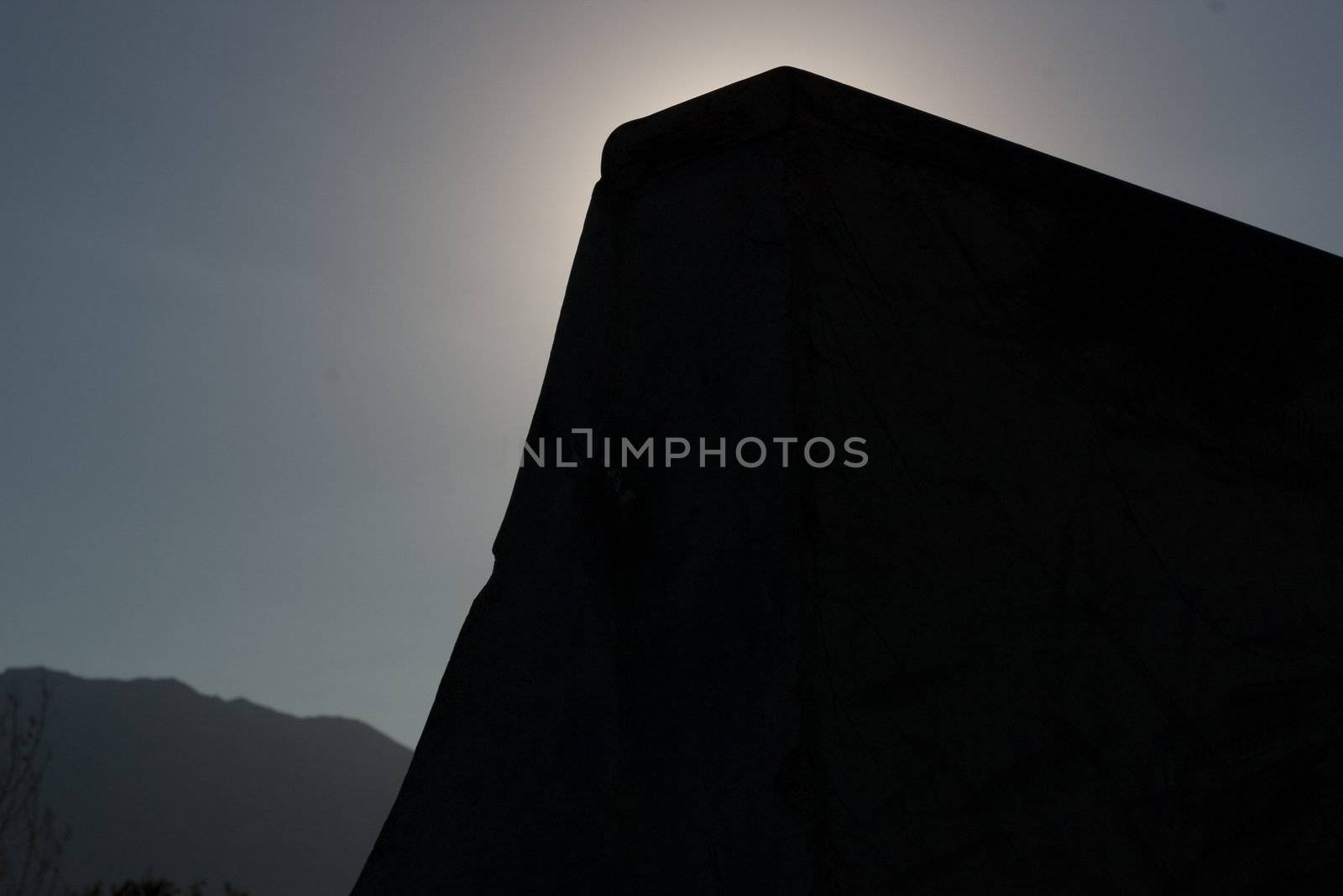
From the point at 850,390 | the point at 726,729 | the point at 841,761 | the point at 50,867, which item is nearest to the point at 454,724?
the point at 726,729

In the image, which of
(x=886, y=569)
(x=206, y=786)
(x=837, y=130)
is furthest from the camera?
(x=206, y=786)

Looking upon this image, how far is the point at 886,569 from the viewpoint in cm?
123

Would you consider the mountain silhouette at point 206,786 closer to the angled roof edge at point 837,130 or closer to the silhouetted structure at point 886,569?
the silhouetted structure at point 886,569

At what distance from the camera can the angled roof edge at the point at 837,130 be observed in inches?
55.9

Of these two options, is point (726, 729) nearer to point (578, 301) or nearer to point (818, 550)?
point (818, 550)

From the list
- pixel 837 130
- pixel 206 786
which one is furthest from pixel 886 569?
pixel 206 786

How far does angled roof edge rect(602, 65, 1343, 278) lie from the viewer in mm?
1419

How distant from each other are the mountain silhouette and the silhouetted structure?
60.4 metres

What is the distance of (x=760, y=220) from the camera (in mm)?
1376

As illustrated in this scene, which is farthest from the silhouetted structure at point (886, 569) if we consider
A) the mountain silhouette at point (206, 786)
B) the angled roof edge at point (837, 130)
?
the mountain silhouette at point (206, 786)

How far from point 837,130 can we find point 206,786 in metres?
75.1

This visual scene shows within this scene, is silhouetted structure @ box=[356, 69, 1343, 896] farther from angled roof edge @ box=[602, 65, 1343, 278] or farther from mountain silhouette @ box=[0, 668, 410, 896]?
mountain silhouette @ box=[0, 668, 410, 896]

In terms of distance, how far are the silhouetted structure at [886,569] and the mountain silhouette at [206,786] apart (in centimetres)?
6040

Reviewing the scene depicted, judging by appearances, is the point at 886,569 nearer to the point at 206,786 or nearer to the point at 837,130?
the point at 837,130
